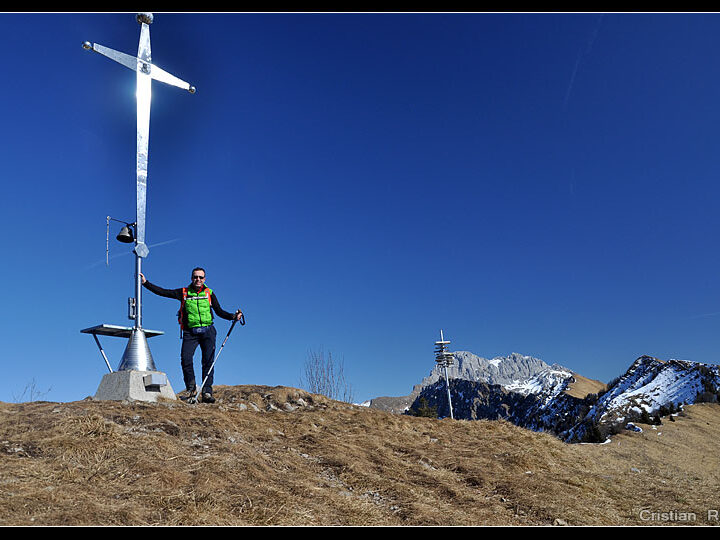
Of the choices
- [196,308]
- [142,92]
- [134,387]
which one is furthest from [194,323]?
[142,92]

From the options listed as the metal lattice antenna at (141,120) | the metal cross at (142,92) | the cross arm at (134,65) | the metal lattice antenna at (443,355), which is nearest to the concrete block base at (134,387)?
the metal lattice antenna at (141,120)

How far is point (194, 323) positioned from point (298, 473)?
15.0 ft

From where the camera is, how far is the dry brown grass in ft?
14.4

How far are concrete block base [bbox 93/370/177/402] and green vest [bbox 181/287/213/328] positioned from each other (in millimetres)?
1283

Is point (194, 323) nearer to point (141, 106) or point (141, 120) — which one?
point (141, 120)

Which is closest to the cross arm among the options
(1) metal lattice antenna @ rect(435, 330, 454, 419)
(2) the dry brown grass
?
(2) the dry brown grass

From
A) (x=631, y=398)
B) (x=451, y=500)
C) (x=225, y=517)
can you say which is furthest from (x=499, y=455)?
(x=631, y=398)

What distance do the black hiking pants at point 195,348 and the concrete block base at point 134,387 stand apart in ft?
1.54

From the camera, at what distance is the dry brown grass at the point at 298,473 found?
4392 millimetres

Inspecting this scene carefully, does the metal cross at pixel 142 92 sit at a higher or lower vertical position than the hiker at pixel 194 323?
higher

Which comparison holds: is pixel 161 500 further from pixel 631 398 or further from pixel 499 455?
pixel 631 398

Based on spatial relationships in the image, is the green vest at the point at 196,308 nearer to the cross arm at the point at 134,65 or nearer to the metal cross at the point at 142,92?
the metal cross at the point at 142,92

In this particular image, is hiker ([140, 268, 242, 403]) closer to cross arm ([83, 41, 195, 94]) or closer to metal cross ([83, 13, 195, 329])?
metal cross ([83, 13, 195, 329])

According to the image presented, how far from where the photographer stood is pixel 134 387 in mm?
9062
